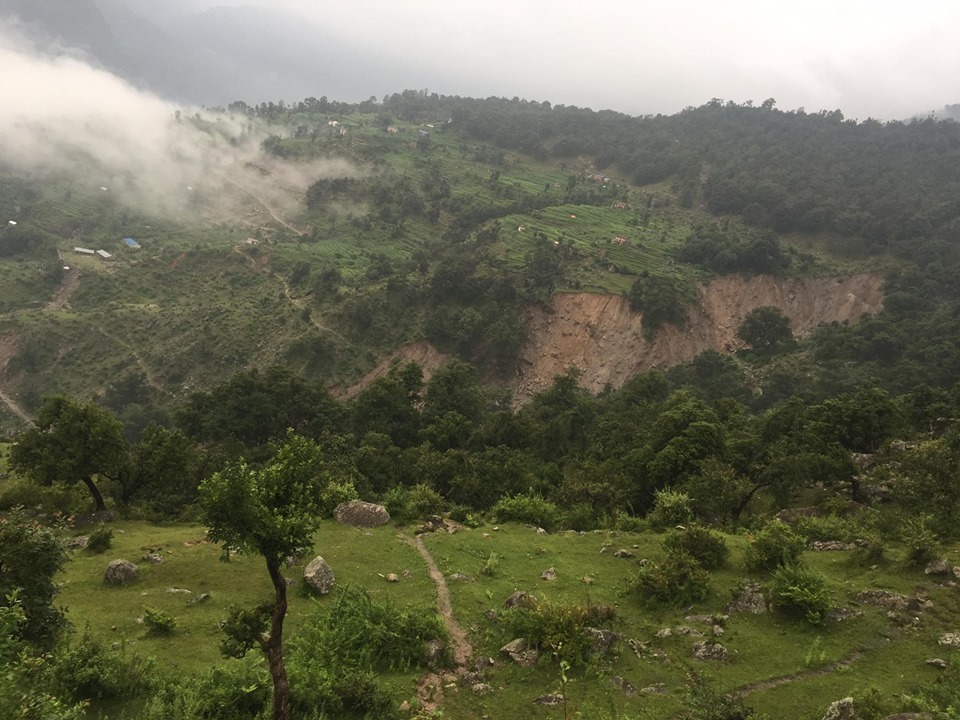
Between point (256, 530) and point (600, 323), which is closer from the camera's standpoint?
point (256, 530)

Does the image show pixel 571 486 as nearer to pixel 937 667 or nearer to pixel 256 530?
pixel 937 667

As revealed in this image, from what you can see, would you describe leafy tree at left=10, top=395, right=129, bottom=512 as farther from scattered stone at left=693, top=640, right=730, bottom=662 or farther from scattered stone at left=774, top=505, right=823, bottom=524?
scattered stone at left=774, top=505, right=823, bottom=524

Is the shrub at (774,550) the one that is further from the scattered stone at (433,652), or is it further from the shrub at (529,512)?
the scattered stone at (433,652)

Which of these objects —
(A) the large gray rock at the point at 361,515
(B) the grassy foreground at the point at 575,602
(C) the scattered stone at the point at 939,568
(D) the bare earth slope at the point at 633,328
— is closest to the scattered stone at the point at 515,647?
(B) the grassy foreground at the point at 575,602

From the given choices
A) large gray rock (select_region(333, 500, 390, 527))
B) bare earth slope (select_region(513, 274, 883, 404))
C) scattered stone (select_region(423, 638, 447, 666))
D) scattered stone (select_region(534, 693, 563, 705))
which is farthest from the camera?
bare earth slope (select_region(513, 274, 883, 404))

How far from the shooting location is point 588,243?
73.1m

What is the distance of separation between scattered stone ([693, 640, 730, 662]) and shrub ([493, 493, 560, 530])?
33.6ft

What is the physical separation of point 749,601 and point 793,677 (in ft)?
8.84

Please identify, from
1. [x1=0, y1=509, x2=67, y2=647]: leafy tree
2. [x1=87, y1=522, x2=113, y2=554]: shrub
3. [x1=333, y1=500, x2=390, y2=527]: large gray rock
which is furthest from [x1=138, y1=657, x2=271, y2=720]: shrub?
[x1=333, y1=500, x2=390, y2=527]: large gray rock

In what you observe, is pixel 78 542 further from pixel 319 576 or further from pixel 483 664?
pixel 483 664

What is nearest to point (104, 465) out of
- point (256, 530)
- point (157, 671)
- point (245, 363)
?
point (157, 671)

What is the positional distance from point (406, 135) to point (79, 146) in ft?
213

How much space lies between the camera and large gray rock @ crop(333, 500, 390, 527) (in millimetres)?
21562

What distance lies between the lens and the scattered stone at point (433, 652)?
12.9 meters
